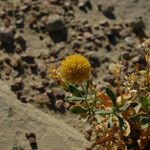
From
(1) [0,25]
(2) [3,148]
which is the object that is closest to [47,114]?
(2) [3,148]

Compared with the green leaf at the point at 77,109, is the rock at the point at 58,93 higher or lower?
lower

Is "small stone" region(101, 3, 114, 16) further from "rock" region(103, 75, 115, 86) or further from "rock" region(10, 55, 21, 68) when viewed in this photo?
"rock" region(10, 55, 21, 68)

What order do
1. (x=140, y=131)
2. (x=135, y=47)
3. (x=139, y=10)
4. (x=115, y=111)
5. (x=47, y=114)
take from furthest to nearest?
(x=139, y=10)
(x=135, y=47)
(x=47, y=114)
(x=140, y=131)
(x=115, y=111)

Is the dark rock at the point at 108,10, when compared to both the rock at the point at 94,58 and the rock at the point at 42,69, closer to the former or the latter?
the rock at the point at 94,58

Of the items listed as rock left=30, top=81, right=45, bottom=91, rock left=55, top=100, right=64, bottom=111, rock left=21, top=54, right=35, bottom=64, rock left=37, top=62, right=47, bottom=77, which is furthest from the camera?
rock left=21, top=54, right=35, bottom=64

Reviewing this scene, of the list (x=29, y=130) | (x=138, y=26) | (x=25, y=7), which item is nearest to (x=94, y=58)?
(x=138, y=26)

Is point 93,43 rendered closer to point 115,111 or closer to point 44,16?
point 44,16

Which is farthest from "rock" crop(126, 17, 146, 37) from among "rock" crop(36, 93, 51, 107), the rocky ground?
"rock" crop(36, 93, 51, 107)

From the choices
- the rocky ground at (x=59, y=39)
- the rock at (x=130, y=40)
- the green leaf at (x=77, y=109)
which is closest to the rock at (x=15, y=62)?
the rocky ground at (x=59, y=39)
